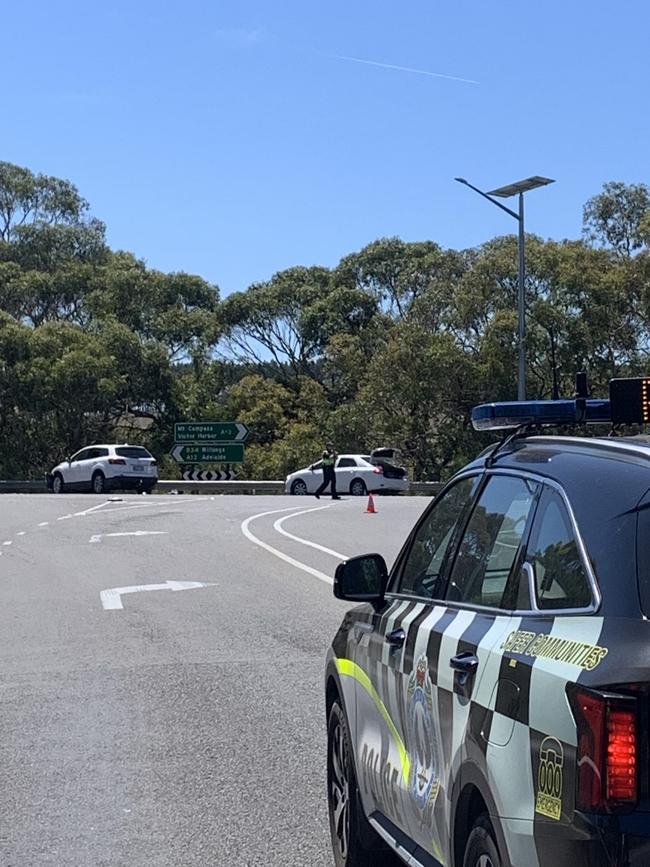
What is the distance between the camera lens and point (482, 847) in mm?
3346

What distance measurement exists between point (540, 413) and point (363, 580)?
3.48ft

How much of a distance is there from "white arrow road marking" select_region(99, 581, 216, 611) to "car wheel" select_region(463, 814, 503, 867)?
35.9 feet

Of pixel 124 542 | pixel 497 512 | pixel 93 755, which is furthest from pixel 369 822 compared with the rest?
pixel 124 542

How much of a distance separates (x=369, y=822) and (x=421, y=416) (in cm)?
5021

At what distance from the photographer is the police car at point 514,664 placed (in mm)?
2832

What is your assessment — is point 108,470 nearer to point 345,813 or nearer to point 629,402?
point 345,813

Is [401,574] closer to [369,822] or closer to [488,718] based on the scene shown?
[369,822]

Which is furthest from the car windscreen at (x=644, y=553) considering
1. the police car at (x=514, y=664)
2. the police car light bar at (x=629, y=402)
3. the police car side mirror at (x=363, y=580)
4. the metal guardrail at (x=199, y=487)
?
the metal guardrail at (x=199, y=487)

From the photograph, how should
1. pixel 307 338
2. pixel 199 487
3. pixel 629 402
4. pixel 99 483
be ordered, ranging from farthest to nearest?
1. pixel 307 338
2. pixel 199 487
3. pixel 99 483
4. pixel 629 402

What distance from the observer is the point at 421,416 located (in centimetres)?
5491

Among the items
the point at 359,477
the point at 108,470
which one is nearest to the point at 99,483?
the point at 108,470

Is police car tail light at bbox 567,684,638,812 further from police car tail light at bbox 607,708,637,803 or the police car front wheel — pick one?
the police car front wheel

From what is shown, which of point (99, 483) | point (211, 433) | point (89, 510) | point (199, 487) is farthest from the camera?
point (211, 433)

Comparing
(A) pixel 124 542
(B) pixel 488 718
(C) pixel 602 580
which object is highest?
(C) pixel 602 580
